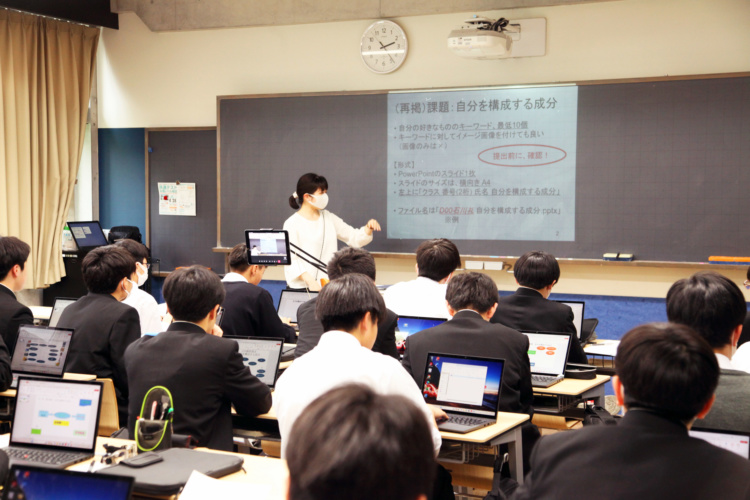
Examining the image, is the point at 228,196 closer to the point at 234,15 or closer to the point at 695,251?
the point at 234,15

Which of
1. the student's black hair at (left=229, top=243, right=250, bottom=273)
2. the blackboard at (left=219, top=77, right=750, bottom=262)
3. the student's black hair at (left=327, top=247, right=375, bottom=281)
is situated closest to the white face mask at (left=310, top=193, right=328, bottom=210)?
the blackboard at (left=219, top=77, right=750, bottom=262)

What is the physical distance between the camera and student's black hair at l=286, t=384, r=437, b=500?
825mm

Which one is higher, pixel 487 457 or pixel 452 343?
pixel 452 343

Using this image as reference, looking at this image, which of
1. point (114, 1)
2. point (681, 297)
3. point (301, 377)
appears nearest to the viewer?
point (301, 377)

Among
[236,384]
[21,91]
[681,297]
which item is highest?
[21,91]

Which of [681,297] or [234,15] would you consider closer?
[681,297]

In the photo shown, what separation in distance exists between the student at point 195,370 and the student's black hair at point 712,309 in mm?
1492

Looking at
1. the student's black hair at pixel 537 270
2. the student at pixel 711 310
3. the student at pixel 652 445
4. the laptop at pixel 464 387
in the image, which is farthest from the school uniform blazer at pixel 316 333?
the student at pixel 652 445

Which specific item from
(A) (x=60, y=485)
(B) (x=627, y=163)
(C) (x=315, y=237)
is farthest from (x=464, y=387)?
(B) (x=627, y=163)

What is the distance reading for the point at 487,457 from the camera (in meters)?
3.39

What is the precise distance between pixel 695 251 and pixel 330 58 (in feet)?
11.3

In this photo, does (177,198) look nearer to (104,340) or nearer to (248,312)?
(248,312)

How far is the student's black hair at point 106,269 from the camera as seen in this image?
3.60 metres

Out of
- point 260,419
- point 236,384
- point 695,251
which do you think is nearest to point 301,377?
point 236,384
